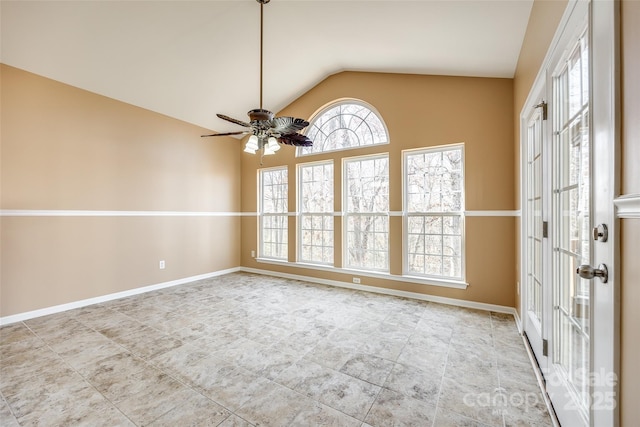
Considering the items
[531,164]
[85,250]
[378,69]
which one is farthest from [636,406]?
[85,250]

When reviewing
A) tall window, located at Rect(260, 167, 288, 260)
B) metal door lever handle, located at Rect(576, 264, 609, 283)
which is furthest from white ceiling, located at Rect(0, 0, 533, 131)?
metal door lever handle, located at Rect(576, 264, 609, 283)

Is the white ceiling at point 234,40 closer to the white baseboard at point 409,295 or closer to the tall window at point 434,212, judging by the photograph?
the tall window at point 434,212

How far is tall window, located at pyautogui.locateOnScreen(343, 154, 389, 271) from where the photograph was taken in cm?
407

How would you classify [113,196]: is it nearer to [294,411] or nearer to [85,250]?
[85,250]

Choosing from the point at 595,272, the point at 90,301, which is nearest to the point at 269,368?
the point at 595,272

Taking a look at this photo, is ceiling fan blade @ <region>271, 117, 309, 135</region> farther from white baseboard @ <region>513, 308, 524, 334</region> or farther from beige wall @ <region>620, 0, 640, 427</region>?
white baseboard @ <region>513, 308, 524, 334</region>

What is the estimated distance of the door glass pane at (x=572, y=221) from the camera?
47.9 inches

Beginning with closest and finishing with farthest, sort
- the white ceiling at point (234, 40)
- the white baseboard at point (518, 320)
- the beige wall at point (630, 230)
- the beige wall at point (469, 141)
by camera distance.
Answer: the beige wall at point (630, 230) → the white ceiling at point (234, 40) → the white baseboard at point (518, 320) → the beige wall at point (469, 141)

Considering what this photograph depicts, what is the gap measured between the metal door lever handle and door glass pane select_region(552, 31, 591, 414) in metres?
0.18

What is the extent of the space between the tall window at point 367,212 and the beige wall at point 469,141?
16 centimetres

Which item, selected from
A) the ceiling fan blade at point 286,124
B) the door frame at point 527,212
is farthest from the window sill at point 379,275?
the ceiling fan blade at point 286,124

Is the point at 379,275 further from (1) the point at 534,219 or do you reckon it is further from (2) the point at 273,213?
(2) the point at 273,213

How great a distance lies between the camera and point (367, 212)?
4.21 metres

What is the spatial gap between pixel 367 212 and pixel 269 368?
8.94 ft
